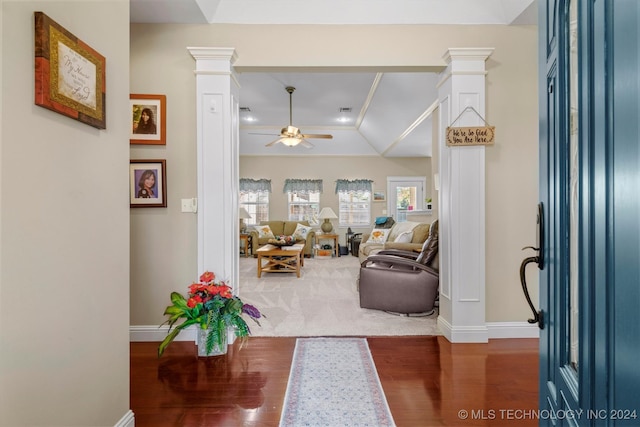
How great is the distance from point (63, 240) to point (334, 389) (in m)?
1.65

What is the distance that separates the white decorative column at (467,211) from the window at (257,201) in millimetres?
6394

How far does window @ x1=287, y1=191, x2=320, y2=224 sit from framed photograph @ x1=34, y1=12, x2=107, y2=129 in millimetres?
7312

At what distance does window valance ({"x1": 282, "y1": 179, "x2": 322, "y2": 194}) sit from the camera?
858 centimetres

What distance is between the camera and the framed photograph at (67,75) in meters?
1.08

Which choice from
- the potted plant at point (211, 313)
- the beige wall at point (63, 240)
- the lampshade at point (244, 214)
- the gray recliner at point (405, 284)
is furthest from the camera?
the lampshade at point (244, 214)

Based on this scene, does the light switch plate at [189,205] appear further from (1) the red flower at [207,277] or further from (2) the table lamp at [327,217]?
(2) the table lamp at [327,217]

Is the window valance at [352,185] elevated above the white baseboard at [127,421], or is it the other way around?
the window valance at [352,185]

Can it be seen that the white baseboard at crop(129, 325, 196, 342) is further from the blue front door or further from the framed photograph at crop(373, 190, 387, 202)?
the framed photograph at crop(373, 190, 387, 202)

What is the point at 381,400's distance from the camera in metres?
1.90

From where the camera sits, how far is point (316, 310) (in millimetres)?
3531

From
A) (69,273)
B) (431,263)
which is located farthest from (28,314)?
(431,263)

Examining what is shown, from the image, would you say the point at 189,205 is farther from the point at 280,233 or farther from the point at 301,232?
the point at 280,233

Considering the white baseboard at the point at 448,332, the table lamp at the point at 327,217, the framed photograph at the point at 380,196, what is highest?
the framed photograph at the point at 380,196

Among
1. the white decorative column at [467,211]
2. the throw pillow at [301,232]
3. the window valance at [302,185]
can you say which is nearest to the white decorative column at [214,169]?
the white decorative column at [467,211]
